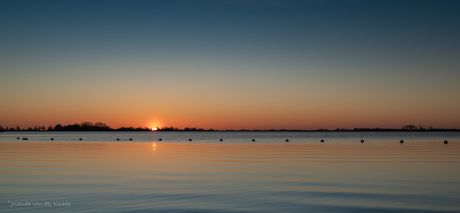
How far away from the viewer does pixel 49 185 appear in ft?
61.5

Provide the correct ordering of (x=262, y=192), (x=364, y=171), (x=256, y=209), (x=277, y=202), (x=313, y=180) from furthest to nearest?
(x=364, y=171) < (x=313, y=180) < (x=262, y=192) < (x=277, y=202) < (x=256, y=209)

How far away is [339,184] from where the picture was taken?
1895 cm

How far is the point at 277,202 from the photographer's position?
47.7 ft

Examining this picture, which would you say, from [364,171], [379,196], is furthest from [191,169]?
[379,196]

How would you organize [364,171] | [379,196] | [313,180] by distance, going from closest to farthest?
[379,196] < [313,180] < [364,171]

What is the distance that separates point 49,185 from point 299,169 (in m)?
15.8

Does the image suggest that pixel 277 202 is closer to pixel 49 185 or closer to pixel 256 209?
pixel 256 209

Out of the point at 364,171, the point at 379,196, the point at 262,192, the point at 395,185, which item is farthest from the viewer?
the point at 364,171

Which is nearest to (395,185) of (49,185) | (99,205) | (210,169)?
(210,169)

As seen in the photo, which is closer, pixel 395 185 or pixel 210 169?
Answer: pixel 395 185

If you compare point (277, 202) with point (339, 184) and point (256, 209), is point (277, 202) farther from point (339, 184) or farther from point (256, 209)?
point (339, 184)

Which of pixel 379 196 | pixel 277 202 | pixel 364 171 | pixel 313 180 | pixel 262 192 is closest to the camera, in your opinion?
pixel 277 202

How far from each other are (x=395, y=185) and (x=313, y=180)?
4181 mm

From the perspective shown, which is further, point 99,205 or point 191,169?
point 191,169
